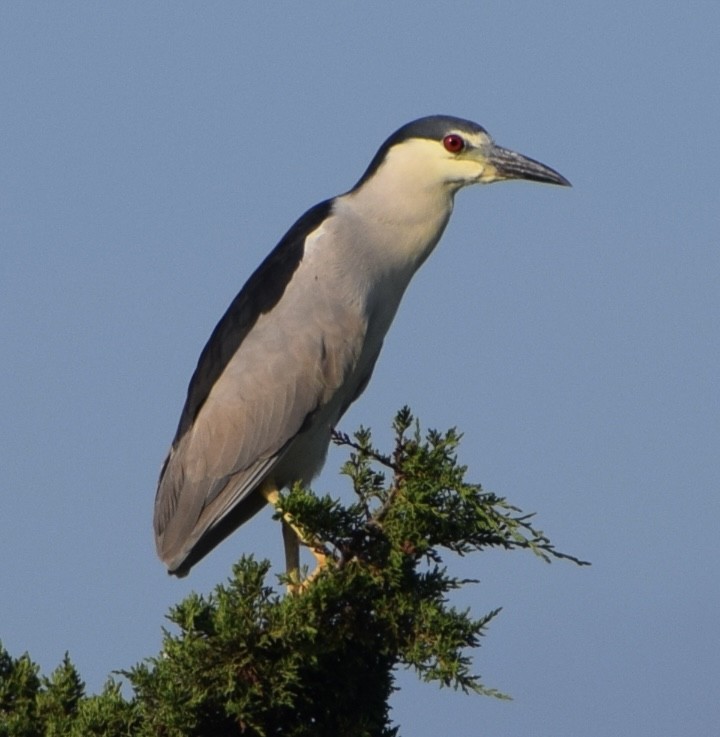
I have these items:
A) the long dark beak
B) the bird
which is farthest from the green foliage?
the long dark beak

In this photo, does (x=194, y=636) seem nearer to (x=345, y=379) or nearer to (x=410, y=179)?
(x=345, y=379)

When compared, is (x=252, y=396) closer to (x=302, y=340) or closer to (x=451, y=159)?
(x=302, y=340)

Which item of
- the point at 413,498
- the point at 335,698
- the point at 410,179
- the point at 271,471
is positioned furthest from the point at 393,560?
the point at 410,179

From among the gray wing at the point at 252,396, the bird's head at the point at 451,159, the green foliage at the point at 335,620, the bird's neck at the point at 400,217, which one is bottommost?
the green foliage at the point at 335,620

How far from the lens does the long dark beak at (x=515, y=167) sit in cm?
596

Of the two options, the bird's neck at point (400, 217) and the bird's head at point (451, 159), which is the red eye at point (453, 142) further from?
the bird's neck at point (400, 217)

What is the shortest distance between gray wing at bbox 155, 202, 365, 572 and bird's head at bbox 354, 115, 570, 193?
61 centimetres

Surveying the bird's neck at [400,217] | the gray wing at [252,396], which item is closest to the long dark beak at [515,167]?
the bird's neck at [400,217]

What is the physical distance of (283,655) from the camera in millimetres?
3662

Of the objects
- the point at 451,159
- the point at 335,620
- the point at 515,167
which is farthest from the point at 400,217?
the point at 335,620

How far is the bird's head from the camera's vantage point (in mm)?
5977

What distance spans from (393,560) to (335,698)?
523mm

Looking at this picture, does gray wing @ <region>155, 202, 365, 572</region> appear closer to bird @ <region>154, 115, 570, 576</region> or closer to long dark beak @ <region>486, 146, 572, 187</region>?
bird @ <region>154, 115, 570, 576</region>

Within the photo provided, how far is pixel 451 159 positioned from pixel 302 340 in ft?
3.63
